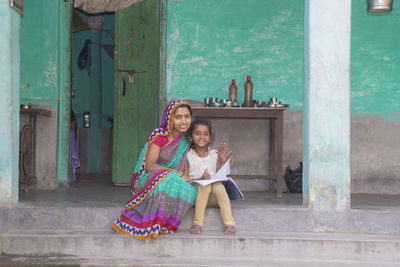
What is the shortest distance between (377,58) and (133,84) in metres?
3.18

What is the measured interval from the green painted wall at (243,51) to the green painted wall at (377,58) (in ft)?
0.04

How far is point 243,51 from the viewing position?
6.04m

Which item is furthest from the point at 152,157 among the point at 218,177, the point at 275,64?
the point at 275,64

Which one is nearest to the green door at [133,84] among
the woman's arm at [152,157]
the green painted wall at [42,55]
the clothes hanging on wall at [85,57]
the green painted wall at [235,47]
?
the green painted wall at [235,47]

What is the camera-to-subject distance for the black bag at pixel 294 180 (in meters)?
5.83

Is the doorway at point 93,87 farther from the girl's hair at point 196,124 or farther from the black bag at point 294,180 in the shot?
the girl's hair at point 196,124

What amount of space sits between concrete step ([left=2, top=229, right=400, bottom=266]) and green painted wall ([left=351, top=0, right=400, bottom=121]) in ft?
7.94

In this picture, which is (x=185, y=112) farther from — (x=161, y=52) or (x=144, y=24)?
(x=144, y=24)

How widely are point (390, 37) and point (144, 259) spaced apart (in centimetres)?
416

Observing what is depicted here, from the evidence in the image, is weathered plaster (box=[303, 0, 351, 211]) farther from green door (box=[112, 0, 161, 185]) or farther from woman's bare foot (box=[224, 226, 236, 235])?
green door (box=[112, 0, 161, 185])

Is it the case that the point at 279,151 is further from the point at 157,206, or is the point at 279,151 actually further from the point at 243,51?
the point at 157,206

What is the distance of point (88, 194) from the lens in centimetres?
548

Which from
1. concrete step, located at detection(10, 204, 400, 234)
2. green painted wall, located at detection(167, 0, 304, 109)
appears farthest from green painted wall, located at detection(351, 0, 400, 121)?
concrete step, located at detection(10, 204, 400, 234)

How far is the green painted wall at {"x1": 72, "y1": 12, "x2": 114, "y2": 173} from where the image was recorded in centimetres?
986
